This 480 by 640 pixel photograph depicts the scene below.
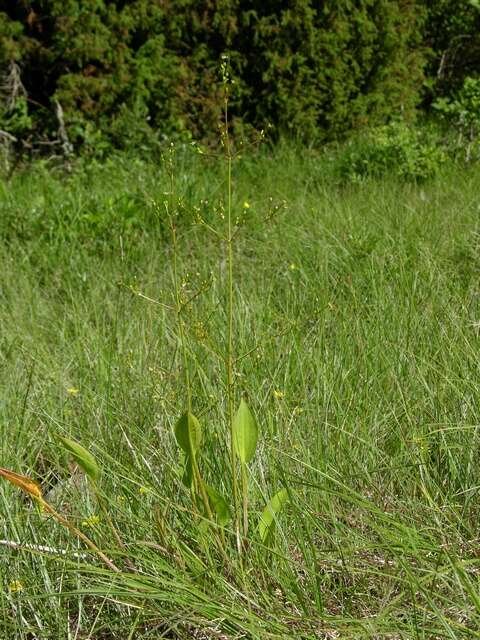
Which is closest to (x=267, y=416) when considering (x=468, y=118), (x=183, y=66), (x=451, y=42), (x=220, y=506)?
(x=220, y=506)

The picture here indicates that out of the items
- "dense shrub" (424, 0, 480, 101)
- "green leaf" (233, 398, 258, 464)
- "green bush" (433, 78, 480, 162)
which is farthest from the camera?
"dense shrub" (424, 0, 480, 101)

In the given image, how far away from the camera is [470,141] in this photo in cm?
659

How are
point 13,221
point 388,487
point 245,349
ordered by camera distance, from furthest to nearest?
point 13,221
point 245,349
point 388,487

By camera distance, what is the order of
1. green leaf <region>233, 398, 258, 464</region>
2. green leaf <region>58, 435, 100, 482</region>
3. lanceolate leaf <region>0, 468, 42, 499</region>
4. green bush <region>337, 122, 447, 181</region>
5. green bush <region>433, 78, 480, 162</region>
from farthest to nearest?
green bush <region>433, 78, 480, 162</region> < green bush <region>337, 122, 447, 181</region> < green leaf <region>233, 398, 258, 464</region> < green leaf <region>58, 435, 100, 482</region> < lanceolate leaf <region>0, 468, 42, 499</region>

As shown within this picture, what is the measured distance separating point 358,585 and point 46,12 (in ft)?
19.6

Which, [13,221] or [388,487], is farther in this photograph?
[13,221]

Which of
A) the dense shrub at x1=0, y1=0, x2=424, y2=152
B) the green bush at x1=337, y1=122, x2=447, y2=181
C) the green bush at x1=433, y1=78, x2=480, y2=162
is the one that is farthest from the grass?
the dense shrub at x1=0, y1=0, x2=424, y2=152

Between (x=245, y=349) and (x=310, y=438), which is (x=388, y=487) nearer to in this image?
(x=310, y=438)

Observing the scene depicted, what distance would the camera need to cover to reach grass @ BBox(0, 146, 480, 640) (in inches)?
66.2

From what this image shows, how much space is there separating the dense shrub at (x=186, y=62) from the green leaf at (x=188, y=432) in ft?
16.9

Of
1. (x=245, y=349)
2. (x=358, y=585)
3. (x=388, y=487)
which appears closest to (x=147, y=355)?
(x=245, y=349)

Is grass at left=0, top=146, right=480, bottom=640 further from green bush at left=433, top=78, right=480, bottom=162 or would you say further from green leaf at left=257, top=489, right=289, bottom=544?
green bush at left=433, top=78, right=480, bottom=162

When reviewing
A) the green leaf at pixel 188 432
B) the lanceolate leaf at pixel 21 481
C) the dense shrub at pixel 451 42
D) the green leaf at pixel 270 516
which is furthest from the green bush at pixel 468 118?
the lanceolate leaf at pixel 21 481

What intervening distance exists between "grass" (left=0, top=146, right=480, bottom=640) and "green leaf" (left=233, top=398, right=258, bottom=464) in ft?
0.37
